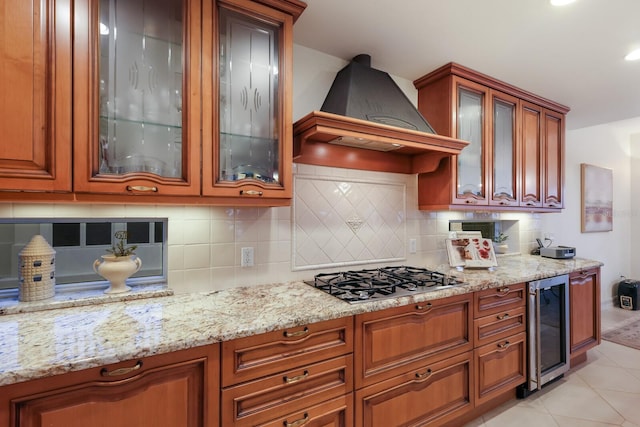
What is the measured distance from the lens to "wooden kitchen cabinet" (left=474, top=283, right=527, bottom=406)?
1.92 m

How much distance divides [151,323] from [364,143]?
1.52 m

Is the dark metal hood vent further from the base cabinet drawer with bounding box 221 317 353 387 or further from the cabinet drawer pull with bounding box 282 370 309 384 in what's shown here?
the cabinet drawer pull with bounding box 282 370 309 384

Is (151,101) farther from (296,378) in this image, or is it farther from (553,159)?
(553,159)

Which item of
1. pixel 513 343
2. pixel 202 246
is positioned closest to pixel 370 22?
pixel 202 246

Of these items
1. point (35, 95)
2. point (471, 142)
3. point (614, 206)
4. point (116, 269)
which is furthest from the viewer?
point (614, 206)

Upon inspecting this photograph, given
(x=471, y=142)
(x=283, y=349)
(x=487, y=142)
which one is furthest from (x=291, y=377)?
(x=487, y=142)

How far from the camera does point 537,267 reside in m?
2.50

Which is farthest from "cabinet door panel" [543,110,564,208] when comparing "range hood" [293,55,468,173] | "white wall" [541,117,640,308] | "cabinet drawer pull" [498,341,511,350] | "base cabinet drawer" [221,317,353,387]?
"base cabinet drawer" [221,317,353,387]

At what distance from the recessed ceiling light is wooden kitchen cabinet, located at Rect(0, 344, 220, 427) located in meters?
3.08

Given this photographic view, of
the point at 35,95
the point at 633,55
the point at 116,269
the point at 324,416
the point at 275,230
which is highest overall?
the point at 633,55

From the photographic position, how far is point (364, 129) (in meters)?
1.74

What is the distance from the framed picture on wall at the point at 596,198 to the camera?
402 cm

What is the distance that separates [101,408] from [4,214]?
97 centimetres

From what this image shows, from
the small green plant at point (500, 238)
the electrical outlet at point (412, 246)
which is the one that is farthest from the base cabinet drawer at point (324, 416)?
the small green plant at point (500, 238)
